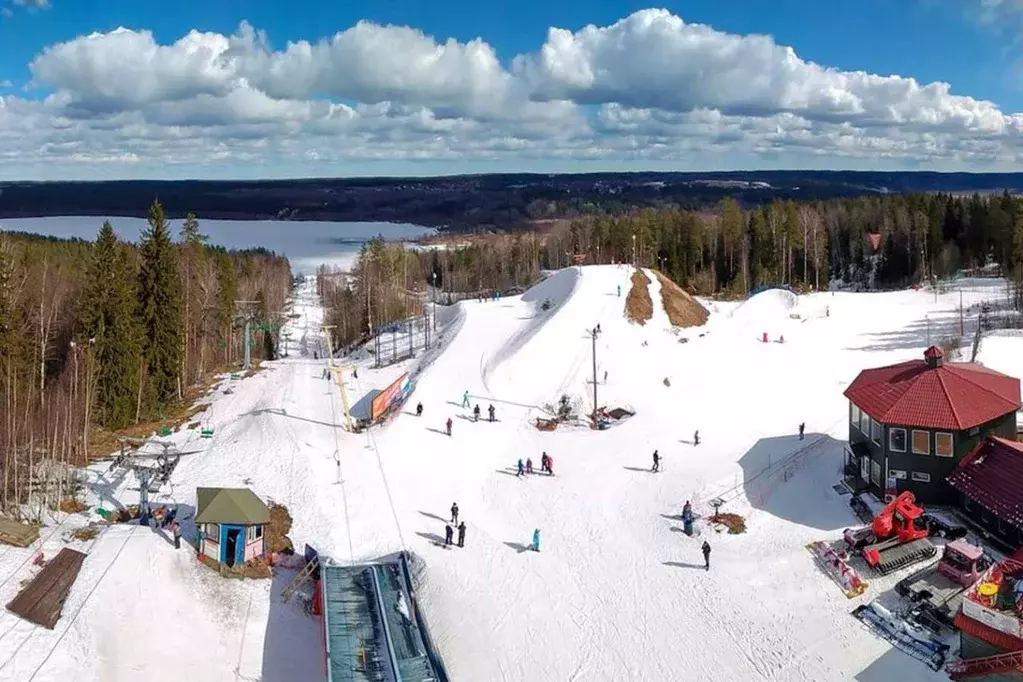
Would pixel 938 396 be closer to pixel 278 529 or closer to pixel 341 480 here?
pixel 341 480

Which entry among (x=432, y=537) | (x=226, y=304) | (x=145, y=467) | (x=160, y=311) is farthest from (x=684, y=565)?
(x=226, y=304)

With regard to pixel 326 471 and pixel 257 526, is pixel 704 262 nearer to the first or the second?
pixel 326 471

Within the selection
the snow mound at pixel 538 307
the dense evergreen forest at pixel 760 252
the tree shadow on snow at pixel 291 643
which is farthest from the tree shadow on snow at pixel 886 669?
the dense evergreen forest at pixel 760 252

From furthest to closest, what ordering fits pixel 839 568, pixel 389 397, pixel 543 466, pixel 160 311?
pixel 160 311 → pixel 389 397 → pixel 543 466 → pixel 839 568

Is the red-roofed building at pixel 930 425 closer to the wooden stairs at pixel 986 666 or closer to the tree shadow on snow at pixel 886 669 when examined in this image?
the tree shadow on snow at pixel 886 669

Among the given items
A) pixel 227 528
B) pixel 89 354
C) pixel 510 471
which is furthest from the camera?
pixel 89 354

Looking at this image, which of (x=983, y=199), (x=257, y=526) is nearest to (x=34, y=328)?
(x=257, y=526)
